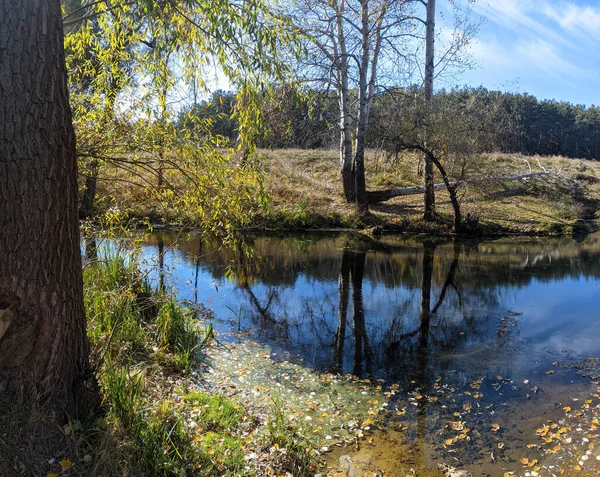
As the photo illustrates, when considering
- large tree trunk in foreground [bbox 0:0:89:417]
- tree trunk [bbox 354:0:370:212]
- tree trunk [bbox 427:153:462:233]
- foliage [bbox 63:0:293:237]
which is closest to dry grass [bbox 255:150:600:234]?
tree trunk [bbox 427:153:462:233]

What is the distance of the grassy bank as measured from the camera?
323 cm

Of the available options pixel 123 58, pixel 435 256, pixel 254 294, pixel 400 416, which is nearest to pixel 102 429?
pixel 400 416

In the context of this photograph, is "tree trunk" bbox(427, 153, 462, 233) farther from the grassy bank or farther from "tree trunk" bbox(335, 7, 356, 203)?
the grassy bank

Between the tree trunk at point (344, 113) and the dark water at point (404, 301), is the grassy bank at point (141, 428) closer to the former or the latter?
the dark water at point (404, 301)

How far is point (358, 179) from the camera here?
19062mm

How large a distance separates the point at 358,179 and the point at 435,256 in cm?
552

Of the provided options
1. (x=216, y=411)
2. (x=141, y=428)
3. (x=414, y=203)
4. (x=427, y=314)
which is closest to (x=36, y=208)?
(x=141, y=428)

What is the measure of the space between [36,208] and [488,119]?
55.7 ft

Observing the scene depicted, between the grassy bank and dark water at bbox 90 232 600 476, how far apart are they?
1.22 m

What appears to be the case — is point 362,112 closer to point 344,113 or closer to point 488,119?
point 344,113

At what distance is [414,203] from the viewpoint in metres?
21.0

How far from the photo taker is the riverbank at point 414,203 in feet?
61.3

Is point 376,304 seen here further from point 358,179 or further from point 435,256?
point 358,179

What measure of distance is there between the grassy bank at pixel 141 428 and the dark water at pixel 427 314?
1.22m
